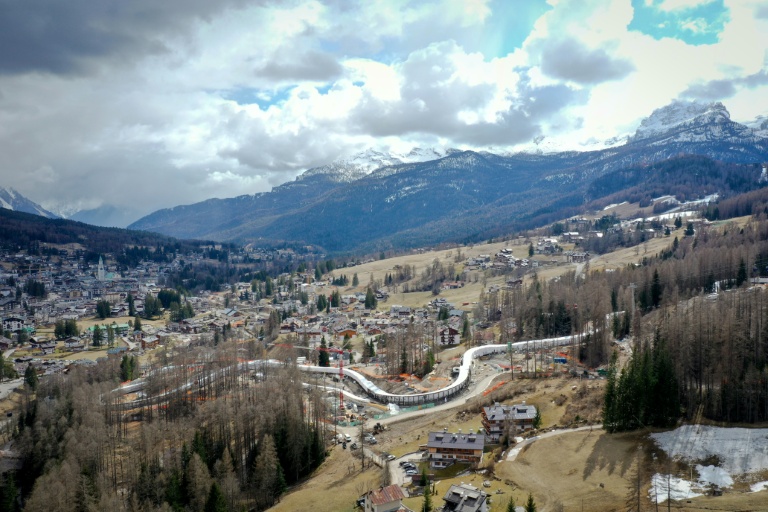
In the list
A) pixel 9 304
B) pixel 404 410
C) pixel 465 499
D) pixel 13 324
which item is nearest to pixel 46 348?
pixel 13 324

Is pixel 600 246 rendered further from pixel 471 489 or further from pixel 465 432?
pixel 471 489

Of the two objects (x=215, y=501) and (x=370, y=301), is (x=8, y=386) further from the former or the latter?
(x=370, y=301)

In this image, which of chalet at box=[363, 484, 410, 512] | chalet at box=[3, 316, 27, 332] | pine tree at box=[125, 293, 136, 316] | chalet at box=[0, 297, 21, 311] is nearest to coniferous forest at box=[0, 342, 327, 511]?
chalet at box=[363, 484, 410, 512]

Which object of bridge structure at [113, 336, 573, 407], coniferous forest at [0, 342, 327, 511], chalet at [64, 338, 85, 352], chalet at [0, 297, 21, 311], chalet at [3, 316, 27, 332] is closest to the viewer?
coniferous forest at [0, 342, 327, 511]

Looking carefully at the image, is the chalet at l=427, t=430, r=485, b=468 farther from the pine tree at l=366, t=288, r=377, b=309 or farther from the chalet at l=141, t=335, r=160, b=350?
the pine tree at l=366, t=288, r=377, b=309

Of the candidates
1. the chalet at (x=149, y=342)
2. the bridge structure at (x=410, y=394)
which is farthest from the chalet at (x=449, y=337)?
the chalet at (x=149, y=342)

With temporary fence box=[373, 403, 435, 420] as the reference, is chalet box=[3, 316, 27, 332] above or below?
above

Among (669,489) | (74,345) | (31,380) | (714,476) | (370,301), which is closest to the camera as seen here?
(669,489)
